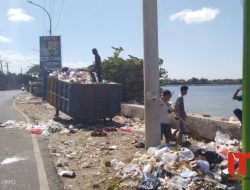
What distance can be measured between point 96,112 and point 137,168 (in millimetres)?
8061

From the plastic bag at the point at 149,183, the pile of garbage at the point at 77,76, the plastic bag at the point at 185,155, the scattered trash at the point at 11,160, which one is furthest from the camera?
the pile of garbage at the point at 77,76

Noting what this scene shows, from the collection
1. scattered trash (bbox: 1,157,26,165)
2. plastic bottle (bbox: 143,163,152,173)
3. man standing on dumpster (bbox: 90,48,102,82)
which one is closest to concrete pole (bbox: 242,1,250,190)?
plastic bottle (bbox: 143,163,152,173)

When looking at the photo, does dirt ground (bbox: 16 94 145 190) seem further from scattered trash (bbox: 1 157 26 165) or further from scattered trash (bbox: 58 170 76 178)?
scattered trash (bbox: 1 157 26 165)

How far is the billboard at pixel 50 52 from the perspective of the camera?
3578 cm

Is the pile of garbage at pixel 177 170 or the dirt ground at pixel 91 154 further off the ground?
the pile of garbage at pixel 177 170

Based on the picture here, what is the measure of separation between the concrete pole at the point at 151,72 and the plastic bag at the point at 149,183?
2.61m

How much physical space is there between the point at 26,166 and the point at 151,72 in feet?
10.1

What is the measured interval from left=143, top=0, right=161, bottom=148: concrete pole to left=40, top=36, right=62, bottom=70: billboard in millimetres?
27743

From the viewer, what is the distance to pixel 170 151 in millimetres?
7238

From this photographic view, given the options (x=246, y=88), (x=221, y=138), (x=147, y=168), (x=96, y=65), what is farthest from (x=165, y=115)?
(x=246, y=88)

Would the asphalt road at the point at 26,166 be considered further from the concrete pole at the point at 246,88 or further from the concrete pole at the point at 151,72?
the concrete pole at the point at 246,88

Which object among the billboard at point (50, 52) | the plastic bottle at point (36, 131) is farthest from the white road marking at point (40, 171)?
the billboard at point (50, 52)

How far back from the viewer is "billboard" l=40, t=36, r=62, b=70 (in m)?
35.8

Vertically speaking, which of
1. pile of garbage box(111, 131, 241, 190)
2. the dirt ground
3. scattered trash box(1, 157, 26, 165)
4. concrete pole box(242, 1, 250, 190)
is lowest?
the dirt ground
